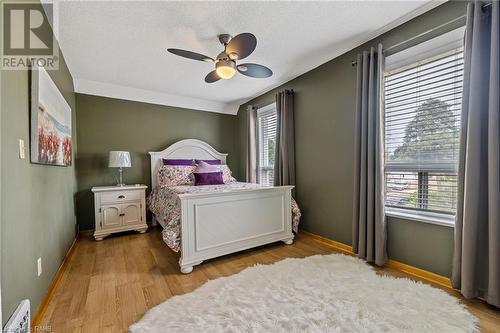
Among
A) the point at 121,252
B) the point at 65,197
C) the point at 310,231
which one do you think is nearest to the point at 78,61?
the point at 65,197

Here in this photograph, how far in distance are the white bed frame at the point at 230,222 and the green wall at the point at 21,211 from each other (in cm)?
106

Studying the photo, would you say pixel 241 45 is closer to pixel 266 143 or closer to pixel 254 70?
pixel 254 70

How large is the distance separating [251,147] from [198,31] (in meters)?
2.46

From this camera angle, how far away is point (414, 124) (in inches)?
83.8

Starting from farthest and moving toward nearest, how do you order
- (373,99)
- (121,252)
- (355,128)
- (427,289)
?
(121,252) → (355,128) → (373,99) → (427,289)

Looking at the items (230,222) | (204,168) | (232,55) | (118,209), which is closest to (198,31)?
(232,55)

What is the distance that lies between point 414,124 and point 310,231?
1869 mm

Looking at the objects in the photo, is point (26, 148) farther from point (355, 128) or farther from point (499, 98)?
point (499, 98)

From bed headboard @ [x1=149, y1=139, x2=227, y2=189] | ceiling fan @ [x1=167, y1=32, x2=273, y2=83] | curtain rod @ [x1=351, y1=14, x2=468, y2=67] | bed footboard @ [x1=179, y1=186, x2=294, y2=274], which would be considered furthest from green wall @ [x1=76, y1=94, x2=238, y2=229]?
curtain rod @ [x1=351, y1=14, x2=468, y2=67]

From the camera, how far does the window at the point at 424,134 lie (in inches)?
74.7

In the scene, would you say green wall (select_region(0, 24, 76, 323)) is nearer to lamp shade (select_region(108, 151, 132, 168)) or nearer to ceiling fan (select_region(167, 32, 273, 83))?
ceiling fan (select_region(167, 32, 273, 83))

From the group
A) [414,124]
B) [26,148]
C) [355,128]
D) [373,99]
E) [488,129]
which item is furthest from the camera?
[355,128]

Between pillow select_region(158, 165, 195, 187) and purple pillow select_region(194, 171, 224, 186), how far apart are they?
0.64ft

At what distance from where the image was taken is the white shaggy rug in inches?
54.4
